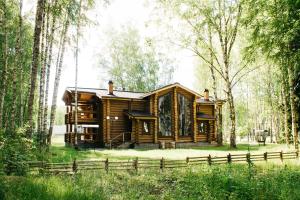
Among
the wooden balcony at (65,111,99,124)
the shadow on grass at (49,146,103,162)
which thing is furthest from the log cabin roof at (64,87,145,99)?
the shadow on grass at (49,146,103,162)

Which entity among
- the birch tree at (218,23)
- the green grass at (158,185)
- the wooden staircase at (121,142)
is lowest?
the green grass at (158,185)

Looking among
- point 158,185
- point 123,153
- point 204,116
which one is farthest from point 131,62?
point 158,185

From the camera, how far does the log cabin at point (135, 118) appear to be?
31766 millimetres

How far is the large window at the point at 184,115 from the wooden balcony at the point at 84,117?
845 centimetres

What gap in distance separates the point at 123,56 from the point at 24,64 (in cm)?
1752

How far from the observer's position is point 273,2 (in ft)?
60.4

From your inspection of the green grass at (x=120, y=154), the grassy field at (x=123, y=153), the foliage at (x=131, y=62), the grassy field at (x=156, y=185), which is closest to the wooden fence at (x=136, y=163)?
the grassy field at (x=156, y=185)

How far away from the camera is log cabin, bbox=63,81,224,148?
31.8 meters

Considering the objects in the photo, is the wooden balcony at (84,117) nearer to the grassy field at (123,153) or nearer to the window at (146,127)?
the window at (146,127)

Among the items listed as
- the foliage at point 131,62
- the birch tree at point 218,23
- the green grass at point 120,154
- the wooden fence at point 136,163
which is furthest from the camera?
the foliage at point 131,62

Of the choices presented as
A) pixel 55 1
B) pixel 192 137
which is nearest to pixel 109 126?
pixel 192 137

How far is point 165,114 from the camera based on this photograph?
1347 inches

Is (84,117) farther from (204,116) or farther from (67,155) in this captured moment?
(204,116)

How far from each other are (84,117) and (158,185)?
20.5 metres
